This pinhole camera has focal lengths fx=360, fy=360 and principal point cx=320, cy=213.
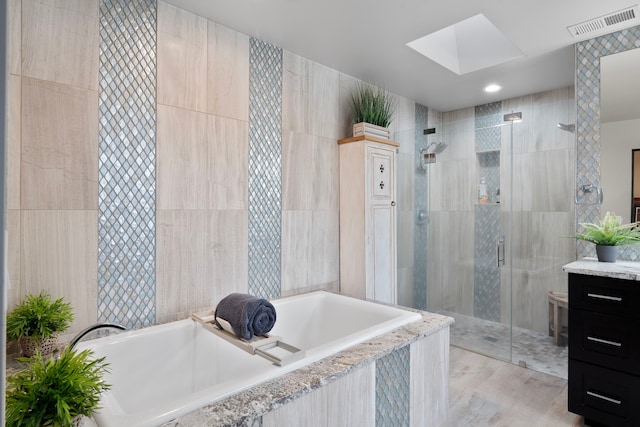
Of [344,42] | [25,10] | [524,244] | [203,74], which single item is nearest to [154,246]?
[203,74]

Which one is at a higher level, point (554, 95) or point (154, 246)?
point (554, 95)

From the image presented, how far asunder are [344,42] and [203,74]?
3.37ft

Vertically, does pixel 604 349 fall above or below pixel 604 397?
above

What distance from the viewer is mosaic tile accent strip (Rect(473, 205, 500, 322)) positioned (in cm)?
338

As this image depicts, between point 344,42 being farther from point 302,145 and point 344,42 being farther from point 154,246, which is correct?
point 154,246

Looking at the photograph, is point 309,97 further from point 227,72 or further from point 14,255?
point 14,255

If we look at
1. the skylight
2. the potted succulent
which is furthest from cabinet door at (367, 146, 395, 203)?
the potted succulent

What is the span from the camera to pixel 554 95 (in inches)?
138

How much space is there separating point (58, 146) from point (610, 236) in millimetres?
3137

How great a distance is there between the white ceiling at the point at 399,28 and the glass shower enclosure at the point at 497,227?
538mm

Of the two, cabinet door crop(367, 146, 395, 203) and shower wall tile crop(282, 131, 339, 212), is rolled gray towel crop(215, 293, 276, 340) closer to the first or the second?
shower wall tile crop(282, 131, 339, 212)

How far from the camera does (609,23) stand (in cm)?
226

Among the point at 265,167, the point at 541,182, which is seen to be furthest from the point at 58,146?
the point at 541,182

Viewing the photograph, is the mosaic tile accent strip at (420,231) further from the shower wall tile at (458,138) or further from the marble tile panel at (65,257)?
the marble tile panel at (65,257)
